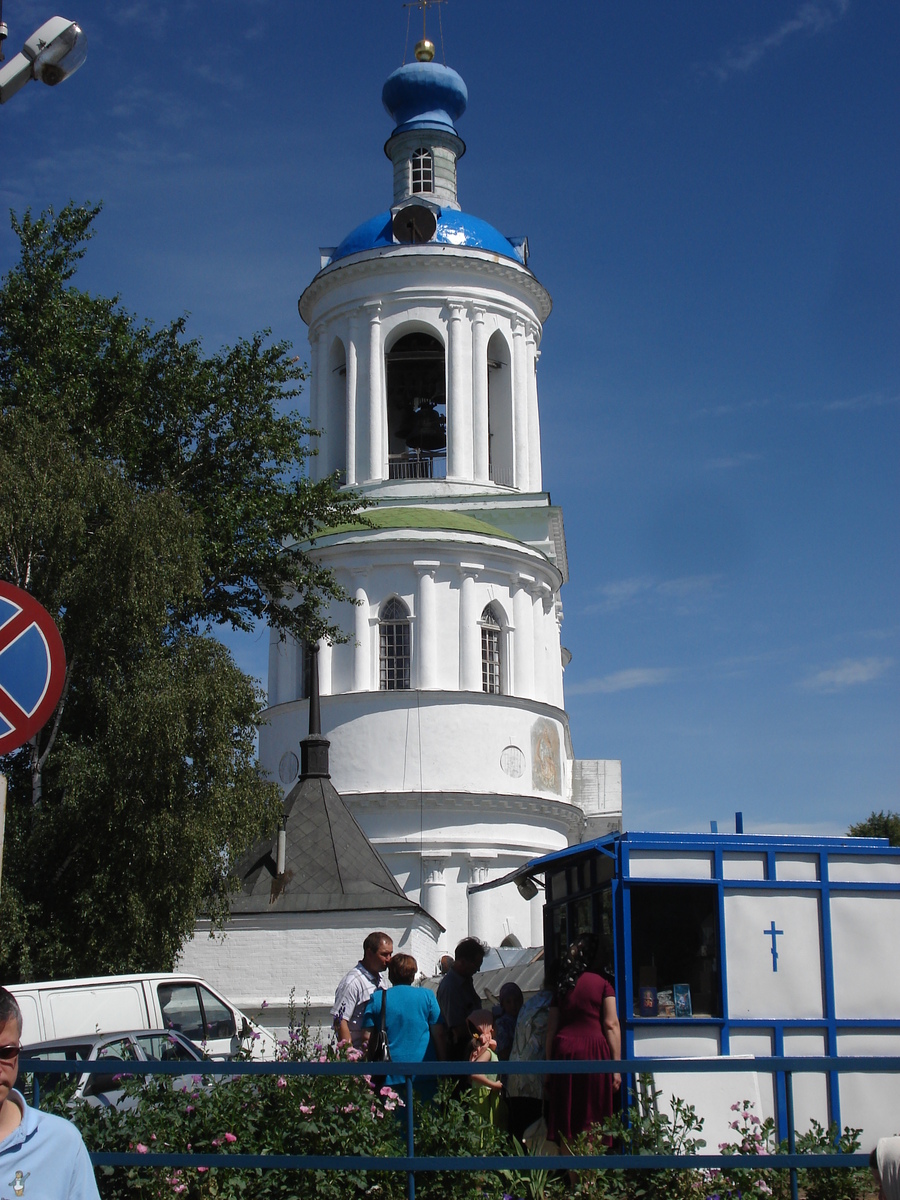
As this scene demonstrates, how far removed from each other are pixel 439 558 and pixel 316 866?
31.7 feet

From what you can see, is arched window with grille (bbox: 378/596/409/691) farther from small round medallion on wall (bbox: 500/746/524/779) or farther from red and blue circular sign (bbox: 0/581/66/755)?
red and blue circular sign (bbox: 0/581/66/755)

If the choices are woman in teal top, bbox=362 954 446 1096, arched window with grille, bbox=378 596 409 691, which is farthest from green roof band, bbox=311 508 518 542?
woman in teal top, bbox=362 954 446 1096

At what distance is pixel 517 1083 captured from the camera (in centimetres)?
1007

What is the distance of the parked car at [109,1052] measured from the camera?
10531mm

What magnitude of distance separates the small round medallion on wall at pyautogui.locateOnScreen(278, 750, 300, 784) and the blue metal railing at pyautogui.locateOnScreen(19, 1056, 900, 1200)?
26.2 m

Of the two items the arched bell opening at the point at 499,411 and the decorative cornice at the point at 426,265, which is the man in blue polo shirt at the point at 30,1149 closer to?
the arched bell opening at the point at 499,411

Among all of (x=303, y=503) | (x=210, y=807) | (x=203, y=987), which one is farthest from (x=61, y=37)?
(x=303, y=503)

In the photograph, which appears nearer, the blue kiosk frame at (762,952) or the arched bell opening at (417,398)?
the blue kiosk frame at (762,952)

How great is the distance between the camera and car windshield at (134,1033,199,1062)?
1210cm

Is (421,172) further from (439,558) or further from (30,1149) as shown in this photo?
(30,1149)

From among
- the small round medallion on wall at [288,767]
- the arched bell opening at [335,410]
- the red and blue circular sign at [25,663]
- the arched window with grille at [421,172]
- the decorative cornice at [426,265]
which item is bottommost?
the red and blue circular sign at [25,663]

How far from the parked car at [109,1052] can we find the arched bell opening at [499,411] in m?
27.6

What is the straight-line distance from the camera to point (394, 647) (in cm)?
3416

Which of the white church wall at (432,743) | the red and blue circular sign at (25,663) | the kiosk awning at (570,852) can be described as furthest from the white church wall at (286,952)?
the red and blue circular sign at (25,663)
